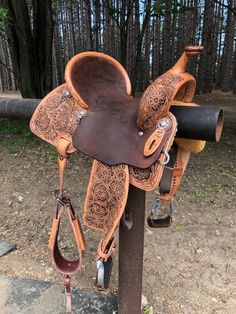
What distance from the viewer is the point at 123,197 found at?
3.56 feet

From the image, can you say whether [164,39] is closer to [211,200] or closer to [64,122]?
[211,200]

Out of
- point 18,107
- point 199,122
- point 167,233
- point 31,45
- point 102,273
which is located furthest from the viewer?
point 31,45

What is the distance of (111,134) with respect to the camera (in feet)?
3.76

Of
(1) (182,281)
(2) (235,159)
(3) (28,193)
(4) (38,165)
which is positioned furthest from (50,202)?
(2) (235,159)

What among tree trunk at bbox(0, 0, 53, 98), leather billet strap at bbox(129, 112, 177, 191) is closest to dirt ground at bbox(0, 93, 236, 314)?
leather billet strap at bbox(129, 112, 177, 191)

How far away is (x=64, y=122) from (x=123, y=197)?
1.29ft

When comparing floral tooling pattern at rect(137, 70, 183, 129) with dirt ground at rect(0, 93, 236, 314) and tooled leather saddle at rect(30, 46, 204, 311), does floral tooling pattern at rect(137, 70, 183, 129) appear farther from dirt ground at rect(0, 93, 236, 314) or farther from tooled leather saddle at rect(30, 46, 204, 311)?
dirt ground at rect(0, 93, 236, 314)

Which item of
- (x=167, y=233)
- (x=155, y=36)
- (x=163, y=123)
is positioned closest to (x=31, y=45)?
(x=167, y=233)

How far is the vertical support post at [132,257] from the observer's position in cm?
130

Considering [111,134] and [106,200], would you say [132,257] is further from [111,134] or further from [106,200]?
[111,134]

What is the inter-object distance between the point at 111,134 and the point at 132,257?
569mm

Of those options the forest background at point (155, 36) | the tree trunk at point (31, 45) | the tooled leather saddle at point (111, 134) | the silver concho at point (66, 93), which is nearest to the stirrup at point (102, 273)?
the tooled leather saddle at point (111, 134)

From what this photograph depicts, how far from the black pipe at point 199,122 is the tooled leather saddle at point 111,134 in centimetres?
5

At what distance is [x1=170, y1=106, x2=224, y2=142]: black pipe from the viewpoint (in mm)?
991
